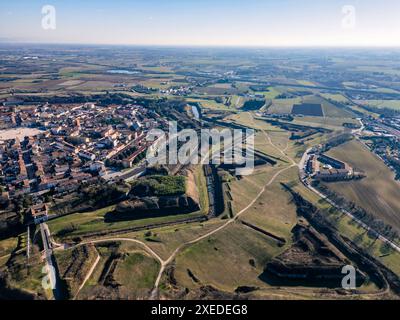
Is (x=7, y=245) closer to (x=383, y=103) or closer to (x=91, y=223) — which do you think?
(x=91, y=223)

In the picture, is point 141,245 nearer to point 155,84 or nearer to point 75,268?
point 75,268

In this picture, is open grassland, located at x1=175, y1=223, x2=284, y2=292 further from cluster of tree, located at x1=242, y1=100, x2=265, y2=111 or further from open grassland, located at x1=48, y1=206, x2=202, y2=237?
cluster of tree, located at x1=242, y1=100, x2=265, y2=111

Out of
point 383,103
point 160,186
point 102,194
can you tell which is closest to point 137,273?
point 102,194

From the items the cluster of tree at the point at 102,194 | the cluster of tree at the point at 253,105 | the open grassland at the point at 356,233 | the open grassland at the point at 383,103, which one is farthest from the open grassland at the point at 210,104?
Answer: the cluster of tree at the point at 102,194

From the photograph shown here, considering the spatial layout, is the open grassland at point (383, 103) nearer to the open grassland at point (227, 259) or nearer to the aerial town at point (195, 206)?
the aerial town at point (195, 206)

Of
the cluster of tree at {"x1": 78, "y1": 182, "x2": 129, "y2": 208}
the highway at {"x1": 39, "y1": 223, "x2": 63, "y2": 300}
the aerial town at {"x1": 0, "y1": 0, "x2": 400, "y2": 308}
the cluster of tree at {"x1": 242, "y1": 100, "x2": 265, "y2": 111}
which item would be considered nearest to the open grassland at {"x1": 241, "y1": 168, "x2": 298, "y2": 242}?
the aerial town at {"x1": 0, "y1": 0, "x2": 400, "y2": 308}

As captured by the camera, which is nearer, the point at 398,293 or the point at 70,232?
the point at 398,293
